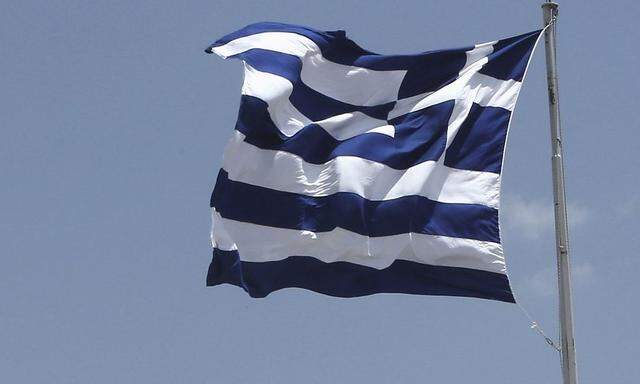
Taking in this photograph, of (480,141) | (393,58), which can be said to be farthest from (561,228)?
(393,58)

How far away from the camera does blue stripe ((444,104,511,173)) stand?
19547 mm

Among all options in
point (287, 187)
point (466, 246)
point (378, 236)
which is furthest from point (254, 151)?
point (466, 246)

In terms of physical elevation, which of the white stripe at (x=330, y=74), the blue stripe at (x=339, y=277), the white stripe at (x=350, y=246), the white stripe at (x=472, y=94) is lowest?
the blue stripe at (x=339, y=277)

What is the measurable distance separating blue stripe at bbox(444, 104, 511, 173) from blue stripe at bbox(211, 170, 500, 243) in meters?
0.68

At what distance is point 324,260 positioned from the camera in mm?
19859

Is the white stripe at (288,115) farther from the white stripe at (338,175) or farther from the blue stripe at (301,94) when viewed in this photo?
the white stripe at (338,175)

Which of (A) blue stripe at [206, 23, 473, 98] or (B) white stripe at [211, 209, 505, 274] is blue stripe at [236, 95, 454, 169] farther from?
(B) white stripe at [211, 209, 505, 274]

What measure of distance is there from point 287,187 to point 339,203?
0.78 meters

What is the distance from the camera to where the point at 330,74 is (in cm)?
2127

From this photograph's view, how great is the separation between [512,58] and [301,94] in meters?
3.17

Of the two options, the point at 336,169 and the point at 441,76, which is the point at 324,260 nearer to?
the point at 336,169

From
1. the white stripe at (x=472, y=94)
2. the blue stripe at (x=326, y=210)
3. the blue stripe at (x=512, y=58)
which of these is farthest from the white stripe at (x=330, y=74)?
the blue stripe at (x=326, y=210)

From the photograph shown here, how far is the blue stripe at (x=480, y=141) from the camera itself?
19.5m

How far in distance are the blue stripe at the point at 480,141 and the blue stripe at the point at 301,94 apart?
1408 mm
